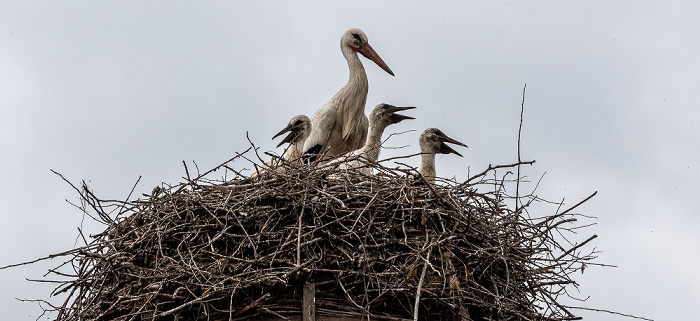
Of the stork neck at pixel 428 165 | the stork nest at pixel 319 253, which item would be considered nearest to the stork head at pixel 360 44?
the stork neck at pixel 428 165

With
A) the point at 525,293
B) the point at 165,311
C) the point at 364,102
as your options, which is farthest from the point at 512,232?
the point at 364,102

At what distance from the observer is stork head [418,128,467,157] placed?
950 cm

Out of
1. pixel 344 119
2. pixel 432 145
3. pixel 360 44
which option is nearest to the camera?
pixel 432 145

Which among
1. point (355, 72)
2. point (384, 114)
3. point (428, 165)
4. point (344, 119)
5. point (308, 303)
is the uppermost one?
point (355, 72)

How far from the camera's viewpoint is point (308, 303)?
20.8 ft

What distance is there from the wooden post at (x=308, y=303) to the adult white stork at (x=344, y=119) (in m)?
4.09

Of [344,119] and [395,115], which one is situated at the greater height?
[344,119]

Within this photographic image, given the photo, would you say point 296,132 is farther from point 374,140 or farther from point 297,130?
point 374,140

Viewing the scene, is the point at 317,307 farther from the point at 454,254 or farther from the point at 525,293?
the point at 525,293

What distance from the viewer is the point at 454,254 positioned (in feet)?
22.1

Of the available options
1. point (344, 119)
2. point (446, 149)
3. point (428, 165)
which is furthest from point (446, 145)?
point (344, 119)

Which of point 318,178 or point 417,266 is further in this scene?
point 318,178

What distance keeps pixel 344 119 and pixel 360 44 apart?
0.94 m

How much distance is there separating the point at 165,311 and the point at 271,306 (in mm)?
692
